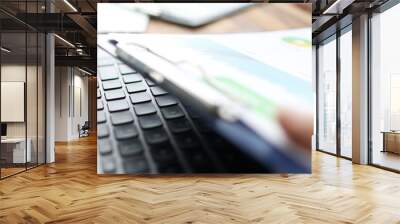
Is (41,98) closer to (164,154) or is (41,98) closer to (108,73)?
(108,73)

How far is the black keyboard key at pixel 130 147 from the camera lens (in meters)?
5.96

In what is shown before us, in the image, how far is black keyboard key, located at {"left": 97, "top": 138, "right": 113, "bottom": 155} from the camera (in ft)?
19.5

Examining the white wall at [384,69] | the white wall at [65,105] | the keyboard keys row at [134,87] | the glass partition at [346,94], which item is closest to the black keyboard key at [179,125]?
the keyboard keys row at [134,87]

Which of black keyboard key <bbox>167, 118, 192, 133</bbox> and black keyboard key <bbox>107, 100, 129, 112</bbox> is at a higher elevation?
black keyboard key <bbox>107, 100, 129, 112</bbox>

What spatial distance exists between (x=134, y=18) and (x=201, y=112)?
1871 mm

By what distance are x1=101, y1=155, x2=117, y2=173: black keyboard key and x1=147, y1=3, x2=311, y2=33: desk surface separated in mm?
2169

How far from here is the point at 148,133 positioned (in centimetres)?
598

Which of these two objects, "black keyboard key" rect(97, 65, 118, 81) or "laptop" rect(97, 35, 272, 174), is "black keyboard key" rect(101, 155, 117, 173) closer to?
"laptop" rect(97, 35, 272, 174)

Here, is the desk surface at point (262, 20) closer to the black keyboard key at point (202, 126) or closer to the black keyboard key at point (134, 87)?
the black keyboard key at point (134, 87)

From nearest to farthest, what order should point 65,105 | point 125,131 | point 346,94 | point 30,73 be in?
point 125,131 < point 30,73 < point 346,94 < point 65,105

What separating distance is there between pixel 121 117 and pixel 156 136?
639mm

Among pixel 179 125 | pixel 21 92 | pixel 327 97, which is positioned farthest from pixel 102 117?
pixel 327 97

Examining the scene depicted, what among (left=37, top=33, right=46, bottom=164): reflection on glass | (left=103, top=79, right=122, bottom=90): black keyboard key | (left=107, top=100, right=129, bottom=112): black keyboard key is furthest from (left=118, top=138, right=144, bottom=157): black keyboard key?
(left=37, top=33, right=46, bottom=164): reflection on glass

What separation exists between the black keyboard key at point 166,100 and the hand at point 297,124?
1.70 m
